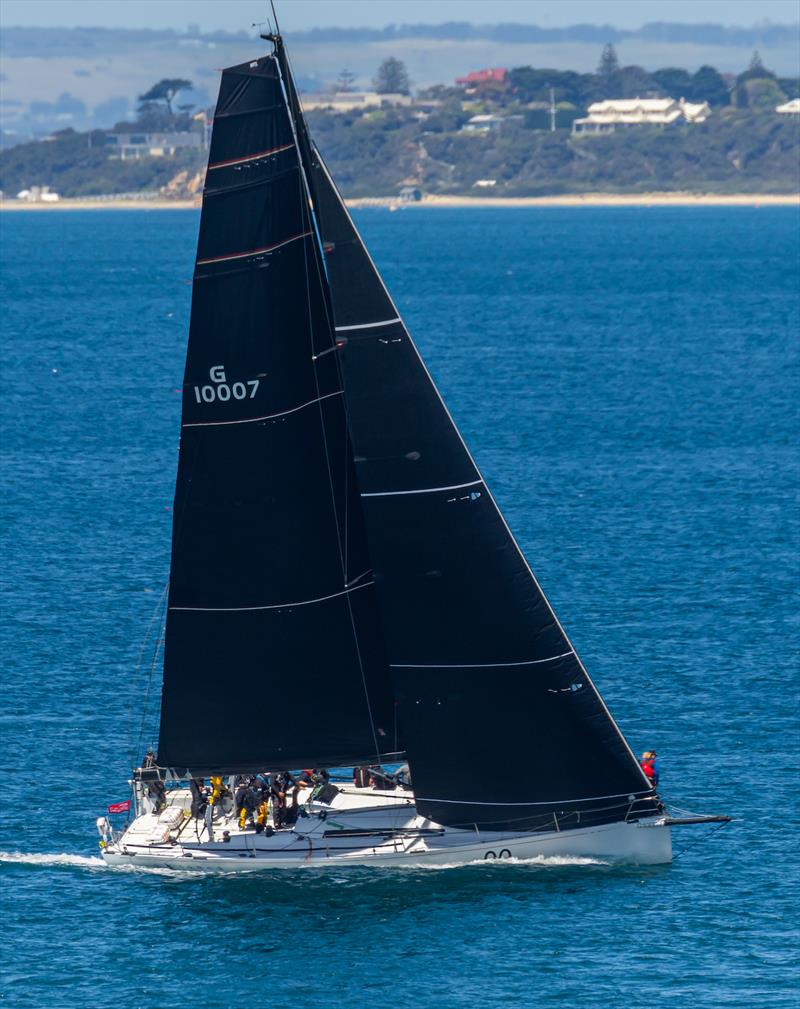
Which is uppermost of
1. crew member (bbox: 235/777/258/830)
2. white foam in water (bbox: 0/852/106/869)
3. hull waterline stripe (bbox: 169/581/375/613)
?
hull waterline stripe (bbox: 169/581/375/613)

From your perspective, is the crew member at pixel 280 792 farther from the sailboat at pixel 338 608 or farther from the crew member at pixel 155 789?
the crew member at pixel 155 789

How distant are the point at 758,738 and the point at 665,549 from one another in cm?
2544

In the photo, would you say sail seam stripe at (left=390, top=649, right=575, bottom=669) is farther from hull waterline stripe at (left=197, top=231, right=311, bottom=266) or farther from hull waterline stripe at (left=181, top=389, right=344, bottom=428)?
hull waterline stripe at (left=197, top=231, right=311, bottom=266)

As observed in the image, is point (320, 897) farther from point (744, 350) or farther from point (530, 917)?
point (744, 350)

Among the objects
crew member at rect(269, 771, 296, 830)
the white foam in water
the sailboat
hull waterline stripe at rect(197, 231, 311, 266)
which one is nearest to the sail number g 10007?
the sailboat

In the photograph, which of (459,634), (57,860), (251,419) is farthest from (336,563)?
(57,860)

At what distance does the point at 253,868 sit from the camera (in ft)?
140

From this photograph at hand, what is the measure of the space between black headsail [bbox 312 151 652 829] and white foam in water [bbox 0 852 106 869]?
784 cm

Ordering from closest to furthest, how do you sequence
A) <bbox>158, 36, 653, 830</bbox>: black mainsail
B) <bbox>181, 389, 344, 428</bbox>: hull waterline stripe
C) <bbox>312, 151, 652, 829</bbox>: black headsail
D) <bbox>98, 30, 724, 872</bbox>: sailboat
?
<bbox>158, 36, 653, 830</bbox>: black mainsail → <bbox>98, 30, 724, 872</bbox>: sailboat → <bbox>312, 151, 652, 829</bbox>: black headsail → <bbox>181, 389, 344, 428</bbox>: hull waterline stripe

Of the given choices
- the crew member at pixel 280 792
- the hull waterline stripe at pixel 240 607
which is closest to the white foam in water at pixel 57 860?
the crew member at pixel 280 792

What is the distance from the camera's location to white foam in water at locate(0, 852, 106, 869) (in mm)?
44625

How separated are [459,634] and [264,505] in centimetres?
503

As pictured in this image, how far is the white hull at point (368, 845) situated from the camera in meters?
42.5

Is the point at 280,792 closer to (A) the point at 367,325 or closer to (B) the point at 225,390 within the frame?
(B) the point at 225,390
